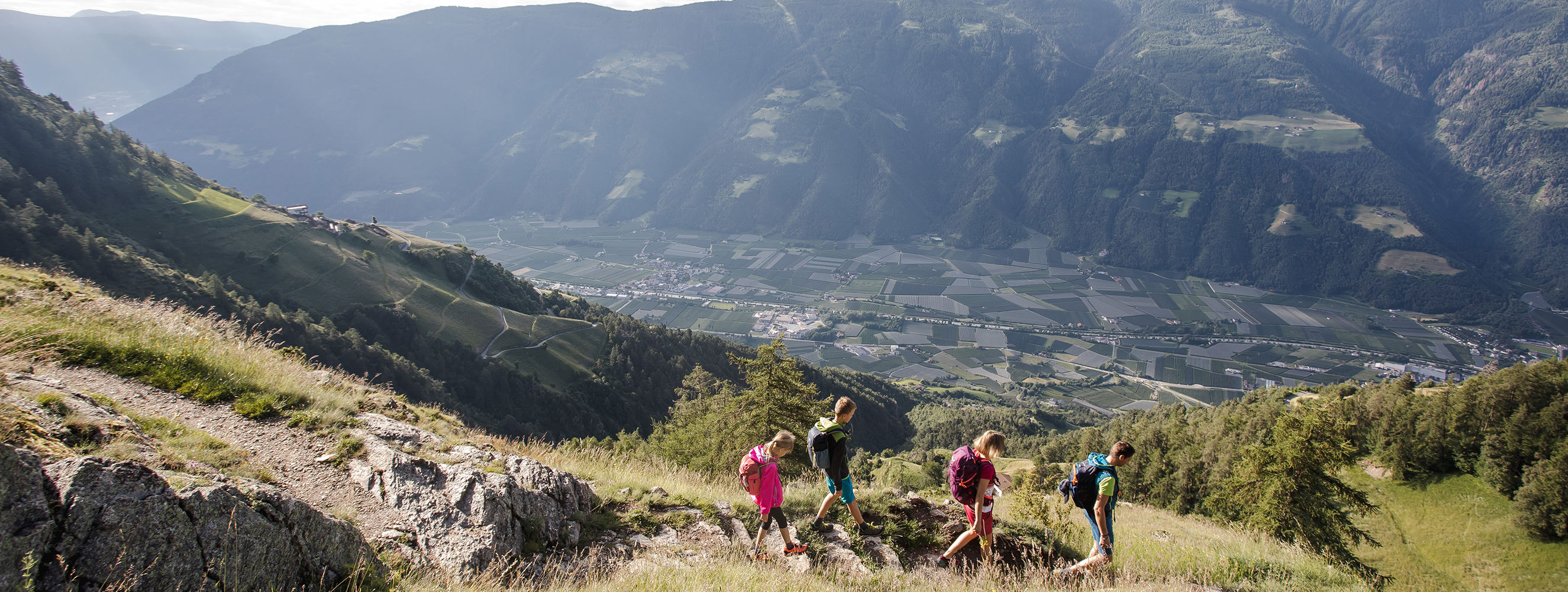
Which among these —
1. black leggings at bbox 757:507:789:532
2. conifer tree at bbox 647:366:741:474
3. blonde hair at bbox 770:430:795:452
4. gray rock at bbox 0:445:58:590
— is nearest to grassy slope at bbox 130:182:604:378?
conifer tree at bbox 647:366:741:474

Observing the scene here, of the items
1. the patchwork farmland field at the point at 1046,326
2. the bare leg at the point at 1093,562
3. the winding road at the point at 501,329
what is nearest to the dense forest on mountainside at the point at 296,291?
the winding road at the point at 501,329

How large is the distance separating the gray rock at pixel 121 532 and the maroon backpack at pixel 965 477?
30.9 feet

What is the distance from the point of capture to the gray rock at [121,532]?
429 cm

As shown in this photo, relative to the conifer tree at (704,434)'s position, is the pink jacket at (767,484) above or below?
above

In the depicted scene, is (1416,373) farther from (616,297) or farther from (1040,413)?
(616,297)

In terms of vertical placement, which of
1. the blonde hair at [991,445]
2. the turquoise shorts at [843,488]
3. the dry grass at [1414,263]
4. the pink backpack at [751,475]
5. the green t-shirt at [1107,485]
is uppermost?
the dry grass at [1414,263]

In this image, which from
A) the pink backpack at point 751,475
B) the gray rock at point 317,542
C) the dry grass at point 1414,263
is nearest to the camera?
the gray rock at point 317,542

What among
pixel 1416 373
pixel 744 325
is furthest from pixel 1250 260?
pixel 744 325

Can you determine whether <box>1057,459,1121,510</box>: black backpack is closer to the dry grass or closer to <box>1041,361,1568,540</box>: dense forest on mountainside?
<box>1041,361,1568,540</box>: dense forest on mountainside

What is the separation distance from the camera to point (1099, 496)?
9.39 meters

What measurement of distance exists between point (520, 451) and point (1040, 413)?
97115mm

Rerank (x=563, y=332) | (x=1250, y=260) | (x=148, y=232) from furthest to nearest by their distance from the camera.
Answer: (x=1250, y=260)
(x=563, y=332)
(x=148, y=232)

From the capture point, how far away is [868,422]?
241ft

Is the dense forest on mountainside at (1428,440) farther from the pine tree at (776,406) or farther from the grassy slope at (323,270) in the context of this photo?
the grassy slope at (323,270)
